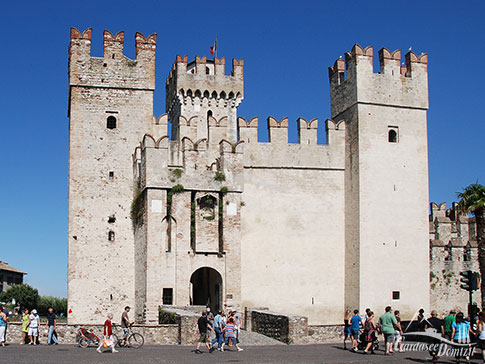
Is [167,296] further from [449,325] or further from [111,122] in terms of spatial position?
[449,325]

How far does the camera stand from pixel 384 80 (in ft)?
115

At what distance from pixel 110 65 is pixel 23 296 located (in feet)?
130

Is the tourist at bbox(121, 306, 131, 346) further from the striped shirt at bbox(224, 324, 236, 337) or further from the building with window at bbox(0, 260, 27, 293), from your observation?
the building with window at bbox(0, 260, 27, 293)

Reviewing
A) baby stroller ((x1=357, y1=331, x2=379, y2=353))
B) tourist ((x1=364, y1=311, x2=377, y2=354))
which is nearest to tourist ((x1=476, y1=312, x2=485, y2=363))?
tourist ((x1=364, y1=311, x2=377, y2=354))

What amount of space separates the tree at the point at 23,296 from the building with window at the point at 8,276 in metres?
8.25


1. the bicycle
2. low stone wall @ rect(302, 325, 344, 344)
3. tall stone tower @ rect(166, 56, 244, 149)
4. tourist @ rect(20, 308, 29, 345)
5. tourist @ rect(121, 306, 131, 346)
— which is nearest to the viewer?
tourist @ rect(121, 306, 131, 346)

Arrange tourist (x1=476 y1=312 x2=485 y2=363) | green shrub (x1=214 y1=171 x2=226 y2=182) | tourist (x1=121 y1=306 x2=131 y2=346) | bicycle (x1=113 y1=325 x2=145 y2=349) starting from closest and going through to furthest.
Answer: tourist (x1=476 y1=312 x2=485 y2=363), tourist (x1=121 y1=306 x2=131 y2=346), bicycle (x1=113 y1=325 x2=145 y2=349), green shrub (x1=214 y1=171 x2=226 y2=182)

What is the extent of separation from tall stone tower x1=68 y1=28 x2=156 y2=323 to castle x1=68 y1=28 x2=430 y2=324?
0.16 feet

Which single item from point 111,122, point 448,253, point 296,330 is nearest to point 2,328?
point 296,330

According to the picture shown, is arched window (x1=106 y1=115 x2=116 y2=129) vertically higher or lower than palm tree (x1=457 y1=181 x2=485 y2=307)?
higher

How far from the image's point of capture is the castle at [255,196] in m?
32.3

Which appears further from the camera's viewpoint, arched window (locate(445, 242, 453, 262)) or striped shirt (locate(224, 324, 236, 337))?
arched window (locate(445, 242, 453, 262))

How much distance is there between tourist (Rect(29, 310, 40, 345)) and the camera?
23.3m

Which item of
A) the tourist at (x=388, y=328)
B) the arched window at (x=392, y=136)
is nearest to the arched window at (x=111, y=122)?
the arched window at (x=392, y=136)
